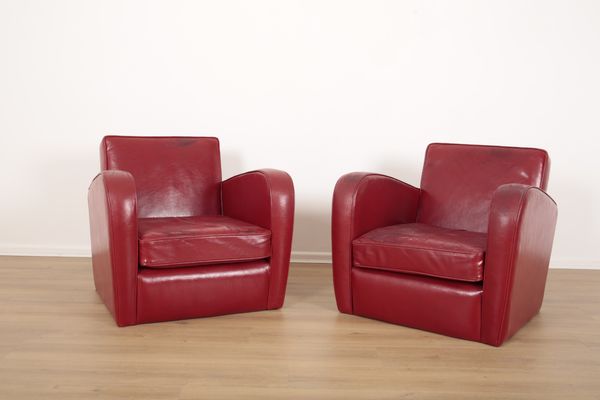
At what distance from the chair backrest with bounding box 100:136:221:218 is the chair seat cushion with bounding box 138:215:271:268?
32cm

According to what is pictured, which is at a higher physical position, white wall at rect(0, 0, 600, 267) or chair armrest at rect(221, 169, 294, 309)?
white wall at rect(0, 0, 600, 267)

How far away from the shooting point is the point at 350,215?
298 cm

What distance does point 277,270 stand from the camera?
3.07m

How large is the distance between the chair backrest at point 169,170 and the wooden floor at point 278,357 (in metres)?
0.60

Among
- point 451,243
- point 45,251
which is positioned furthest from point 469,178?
point 45,251

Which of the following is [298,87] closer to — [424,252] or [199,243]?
[199,243]

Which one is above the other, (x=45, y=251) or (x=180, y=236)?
(x=180, y=236)

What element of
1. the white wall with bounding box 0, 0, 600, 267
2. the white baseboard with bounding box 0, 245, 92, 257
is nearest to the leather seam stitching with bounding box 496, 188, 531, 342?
the white wall with bounding box 0, 0, 600, 267

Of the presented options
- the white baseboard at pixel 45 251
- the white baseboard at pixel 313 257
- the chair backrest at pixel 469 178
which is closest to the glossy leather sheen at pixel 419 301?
the chair backrest at pixel 469 178

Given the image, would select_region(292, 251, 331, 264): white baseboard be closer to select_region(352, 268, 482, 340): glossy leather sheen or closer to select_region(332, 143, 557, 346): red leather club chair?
select_region(332, 143, 557, 346): red leather club chair

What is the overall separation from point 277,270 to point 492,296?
100cm

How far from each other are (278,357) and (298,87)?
2.25m

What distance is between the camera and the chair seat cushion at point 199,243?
9.20 feet

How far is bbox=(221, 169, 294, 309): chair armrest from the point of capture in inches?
119
